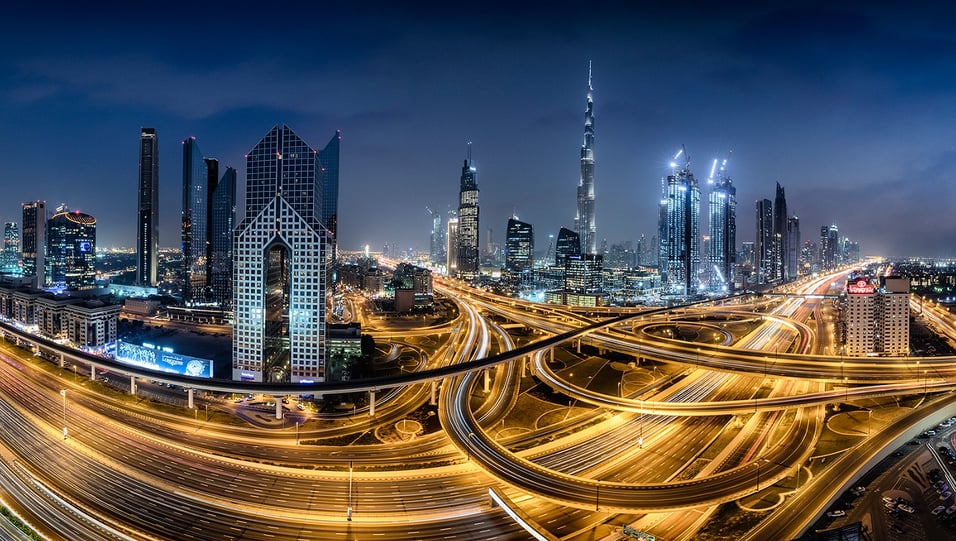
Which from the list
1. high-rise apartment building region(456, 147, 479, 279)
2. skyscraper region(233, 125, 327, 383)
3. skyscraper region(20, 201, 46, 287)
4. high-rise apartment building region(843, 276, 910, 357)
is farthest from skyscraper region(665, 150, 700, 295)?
skyscraper region(20, 201, 46, 287)

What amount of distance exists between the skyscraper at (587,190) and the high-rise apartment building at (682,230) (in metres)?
27.7

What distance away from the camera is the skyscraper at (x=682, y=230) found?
15475cm

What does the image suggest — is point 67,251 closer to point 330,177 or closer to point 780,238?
point 330,177

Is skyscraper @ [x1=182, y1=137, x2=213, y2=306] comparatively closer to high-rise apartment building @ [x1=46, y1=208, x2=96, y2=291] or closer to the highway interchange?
high-rise apartment building @ [x1=46, y1=208, x2=96, y2=291]

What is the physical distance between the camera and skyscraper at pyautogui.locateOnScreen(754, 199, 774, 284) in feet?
605

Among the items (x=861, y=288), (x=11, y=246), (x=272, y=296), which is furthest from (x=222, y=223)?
A: (x=861, y=288)

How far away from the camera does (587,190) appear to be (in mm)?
183625

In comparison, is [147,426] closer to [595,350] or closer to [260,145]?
[260,145]

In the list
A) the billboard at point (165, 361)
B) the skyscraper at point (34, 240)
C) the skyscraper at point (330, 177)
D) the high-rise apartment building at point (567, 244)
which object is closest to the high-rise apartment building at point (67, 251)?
the skyscraper at point (34, 240)

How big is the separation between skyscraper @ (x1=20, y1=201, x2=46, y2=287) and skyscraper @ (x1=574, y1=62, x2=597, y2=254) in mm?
159429

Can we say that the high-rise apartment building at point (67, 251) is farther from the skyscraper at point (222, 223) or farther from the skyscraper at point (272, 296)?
the skyscraper at point (272, 296)

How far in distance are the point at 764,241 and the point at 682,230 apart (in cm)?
5255

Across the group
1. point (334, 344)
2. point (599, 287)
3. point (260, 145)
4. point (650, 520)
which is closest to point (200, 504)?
point (650, 520)

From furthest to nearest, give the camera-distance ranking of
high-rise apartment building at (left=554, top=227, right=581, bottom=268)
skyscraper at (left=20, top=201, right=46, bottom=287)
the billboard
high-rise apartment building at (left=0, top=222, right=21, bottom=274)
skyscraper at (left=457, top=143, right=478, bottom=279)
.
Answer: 1. skyscraper at (left=457, top=143, right=478, bottom=279)
2. high-rise apartment building at (left=554, top=227, right=581, bottom=268)
3. high-rise apartment building at (left=0, top=222, right=21, bottom=274)
4. skyscraper at (left=20, top=201, right=46, bottom=287)
5. the billboard
